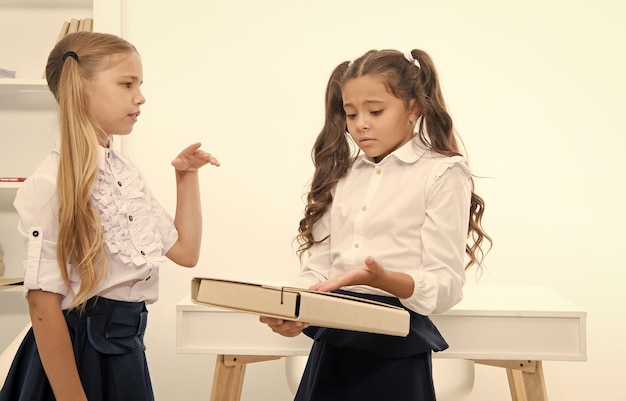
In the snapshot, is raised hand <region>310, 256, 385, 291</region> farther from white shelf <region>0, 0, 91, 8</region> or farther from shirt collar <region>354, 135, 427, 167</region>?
white shelf <region>0, 0, 91, 8</region>

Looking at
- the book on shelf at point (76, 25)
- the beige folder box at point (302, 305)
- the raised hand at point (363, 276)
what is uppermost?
the book on shelf at point (76, 25)

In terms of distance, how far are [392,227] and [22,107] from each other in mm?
2000

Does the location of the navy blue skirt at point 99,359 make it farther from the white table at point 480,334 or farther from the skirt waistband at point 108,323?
the white table at point 480,334

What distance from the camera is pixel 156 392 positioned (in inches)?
126

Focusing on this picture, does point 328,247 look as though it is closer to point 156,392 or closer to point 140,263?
point 140,263

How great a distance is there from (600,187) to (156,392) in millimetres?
1842

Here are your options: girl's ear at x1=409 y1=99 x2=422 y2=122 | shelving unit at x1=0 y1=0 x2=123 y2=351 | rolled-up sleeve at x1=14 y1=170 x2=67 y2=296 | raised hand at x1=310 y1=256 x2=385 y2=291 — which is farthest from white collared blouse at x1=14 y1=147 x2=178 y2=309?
shelving unit at x1=0 y1=0 x2=123 y2=351

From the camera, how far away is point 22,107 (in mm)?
3090

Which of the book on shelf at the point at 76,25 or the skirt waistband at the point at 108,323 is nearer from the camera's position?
the skirt waistband at the point at 108,323

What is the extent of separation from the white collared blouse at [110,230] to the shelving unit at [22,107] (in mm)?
1524

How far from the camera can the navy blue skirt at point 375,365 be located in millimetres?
1524

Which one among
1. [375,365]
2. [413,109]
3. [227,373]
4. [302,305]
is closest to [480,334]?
[375,365]

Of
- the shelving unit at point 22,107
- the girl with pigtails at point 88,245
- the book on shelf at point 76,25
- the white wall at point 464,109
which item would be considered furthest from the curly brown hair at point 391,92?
the shelving unit at point 22,107

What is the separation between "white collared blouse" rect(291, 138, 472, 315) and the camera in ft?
4.92
